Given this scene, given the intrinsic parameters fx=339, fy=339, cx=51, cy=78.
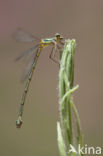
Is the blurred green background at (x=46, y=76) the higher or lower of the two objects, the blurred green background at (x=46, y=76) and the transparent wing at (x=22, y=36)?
the higher

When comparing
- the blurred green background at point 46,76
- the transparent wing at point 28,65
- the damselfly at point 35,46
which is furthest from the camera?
the blurred green background at point 46,76

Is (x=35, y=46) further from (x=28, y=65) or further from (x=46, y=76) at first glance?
(x=46, y=76)

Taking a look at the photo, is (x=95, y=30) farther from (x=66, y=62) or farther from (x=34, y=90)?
(x=66, y=62)

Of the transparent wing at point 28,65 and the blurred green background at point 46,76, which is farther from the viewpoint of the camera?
the blurred green background at point 46,76

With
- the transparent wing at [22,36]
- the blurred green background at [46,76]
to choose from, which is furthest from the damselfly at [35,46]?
the blurred green background at [46,76]

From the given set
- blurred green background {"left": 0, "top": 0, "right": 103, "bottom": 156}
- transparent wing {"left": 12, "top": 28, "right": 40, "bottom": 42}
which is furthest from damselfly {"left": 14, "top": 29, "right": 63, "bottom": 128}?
blurred green background {"left": 0, "top": 0, "right": 103, "bottom": 156}

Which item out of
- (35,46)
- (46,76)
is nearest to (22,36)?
(35,46)

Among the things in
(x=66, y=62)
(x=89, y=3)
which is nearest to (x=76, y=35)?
(x=89, y=3)

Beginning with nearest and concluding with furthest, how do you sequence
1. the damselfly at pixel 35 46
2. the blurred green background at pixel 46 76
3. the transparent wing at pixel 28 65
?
the damselfly at pixel 35 46 → the transparent wing at pixel 28 65 → the blurred green background at pixel 46 76

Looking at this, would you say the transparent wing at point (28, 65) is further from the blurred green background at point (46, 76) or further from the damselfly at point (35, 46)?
the blurred green background at point (46, 76)
